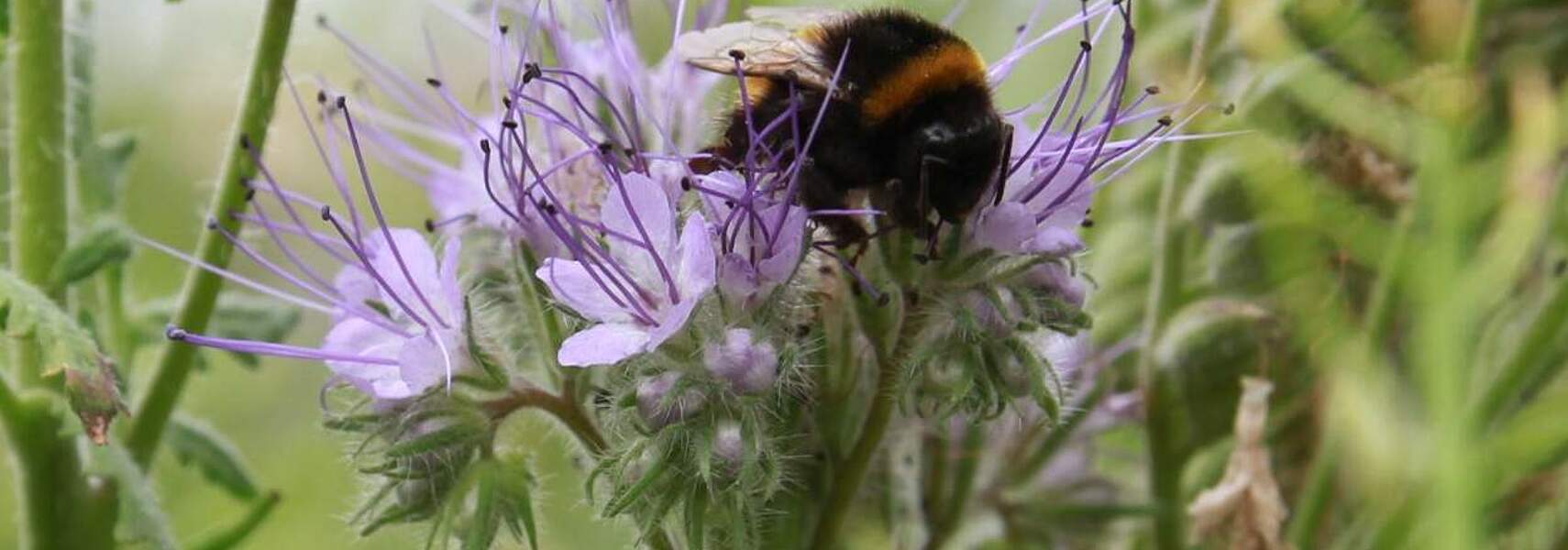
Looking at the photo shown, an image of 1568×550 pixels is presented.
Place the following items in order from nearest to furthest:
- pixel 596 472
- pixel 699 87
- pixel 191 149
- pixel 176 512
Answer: pixel 596 472
pixel 699 87
pixel 176 512
pixel 191 149

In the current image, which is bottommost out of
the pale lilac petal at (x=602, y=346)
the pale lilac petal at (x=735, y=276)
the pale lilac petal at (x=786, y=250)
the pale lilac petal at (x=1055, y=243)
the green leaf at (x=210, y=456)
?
the green leaf at (x=210, y=456)

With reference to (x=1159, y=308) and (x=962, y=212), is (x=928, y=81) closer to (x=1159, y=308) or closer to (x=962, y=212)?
(x=962, y=212)

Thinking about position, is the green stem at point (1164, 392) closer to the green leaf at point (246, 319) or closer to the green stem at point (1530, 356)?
the green stem at point (1530, 356)

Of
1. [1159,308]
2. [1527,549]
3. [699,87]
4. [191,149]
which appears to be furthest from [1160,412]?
[191,149]

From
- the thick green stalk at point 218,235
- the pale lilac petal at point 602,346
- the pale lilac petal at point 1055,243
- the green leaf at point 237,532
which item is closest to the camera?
the pale lilac petal at point 602,346

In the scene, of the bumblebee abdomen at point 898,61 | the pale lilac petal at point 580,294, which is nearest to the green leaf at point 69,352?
the pale lilac petal at point 580,294
